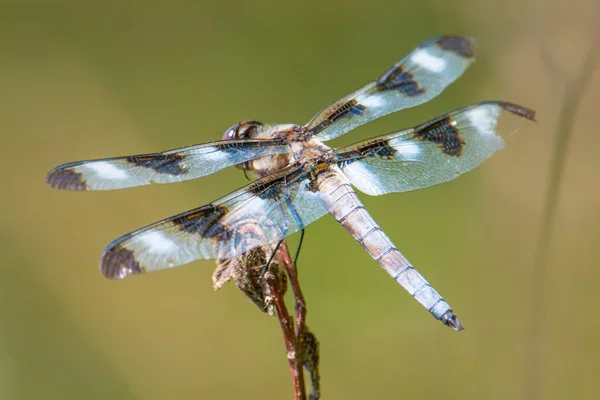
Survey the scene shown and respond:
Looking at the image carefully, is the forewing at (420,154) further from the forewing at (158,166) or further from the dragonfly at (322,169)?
the forewing at (158,166)

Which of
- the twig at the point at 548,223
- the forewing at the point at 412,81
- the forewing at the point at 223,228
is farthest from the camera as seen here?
the forewing at the point at 412,81

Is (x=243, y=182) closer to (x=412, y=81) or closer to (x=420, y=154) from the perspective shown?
(x=412, y=81)

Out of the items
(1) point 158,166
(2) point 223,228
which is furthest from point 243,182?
(2) point 223,228

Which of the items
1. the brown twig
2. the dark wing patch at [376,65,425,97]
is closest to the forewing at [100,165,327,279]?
the brown twig

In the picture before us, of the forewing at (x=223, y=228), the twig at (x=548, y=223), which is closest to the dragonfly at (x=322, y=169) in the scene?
the forewing at (x=223, y=228)

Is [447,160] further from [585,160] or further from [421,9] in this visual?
[421,9]

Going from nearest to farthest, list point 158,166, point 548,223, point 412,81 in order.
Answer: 1. point 548,223
2. point 158,166
3. point 412,81

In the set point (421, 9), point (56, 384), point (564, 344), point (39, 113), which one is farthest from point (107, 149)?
point (564, 344)
